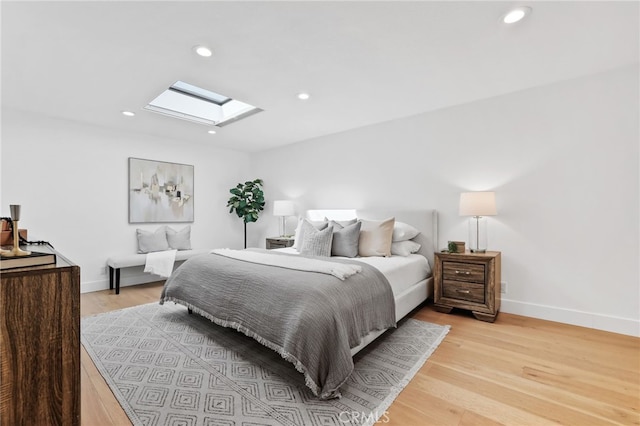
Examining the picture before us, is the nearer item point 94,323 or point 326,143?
point 94,323

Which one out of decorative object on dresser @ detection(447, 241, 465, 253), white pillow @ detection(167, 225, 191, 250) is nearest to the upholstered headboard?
decorative object on dresser @ detection(447, 241, 465, 253)

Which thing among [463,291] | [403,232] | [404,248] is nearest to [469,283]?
[463,291]

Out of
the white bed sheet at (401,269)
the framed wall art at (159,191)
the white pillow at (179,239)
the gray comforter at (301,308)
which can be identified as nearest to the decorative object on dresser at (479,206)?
the white bed sheet at (401,269)

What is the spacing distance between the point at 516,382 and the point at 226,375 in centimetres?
191

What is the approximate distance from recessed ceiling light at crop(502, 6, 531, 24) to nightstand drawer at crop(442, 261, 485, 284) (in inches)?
82.0

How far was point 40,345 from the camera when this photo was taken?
1022mm

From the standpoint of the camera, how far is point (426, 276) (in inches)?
138

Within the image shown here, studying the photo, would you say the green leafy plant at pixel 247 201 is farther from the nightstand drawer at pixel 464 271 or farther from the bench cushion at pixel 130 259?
the nightstand drawer at pixel 464 271

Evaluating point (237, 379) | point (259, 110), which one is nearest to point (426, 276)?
point (237, 379)

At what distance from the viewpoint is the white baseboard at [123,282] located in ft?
13.7

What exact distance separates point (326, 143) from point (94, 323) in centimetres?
375

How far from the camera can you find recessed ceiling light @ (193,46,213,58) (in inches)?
89.9

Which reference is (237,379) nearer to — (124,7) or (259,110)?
(124,7)

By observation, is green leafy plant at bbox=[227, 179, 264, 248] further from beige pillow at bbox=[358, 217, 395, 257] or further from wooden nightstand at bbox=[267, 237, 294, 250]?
beige pillow at bbox=[358, 217, 395, 257]
